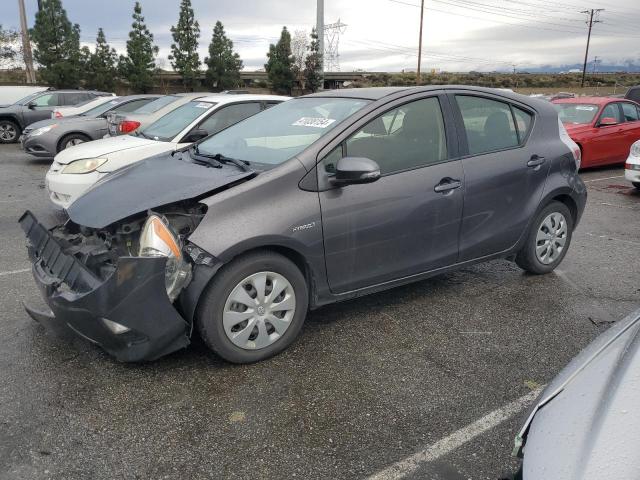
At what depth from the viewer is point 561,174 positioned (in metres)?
4.76

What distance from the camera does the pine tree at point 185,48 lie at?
4788cm

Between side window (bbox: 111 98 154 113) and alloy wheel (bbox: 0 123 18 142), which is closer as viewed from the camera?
side window (bbox: 111 98 154 113)

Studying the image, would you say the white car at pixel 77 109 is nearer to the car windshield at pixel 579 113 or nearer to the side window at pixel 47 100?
the side window at pixel 47 100

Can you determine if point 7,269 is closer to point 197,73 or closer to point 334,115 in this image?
point 334,115

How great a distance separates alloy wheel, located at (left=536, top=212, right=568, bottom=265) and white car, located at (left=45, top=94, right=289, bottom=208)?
3.30 meters

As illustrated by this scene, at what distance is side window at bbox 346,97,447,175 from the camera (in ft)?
12.3

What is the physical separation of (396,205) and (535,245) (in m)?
1.77

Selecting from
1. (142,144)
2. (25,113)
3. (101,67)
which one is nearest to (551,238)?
(142,144)

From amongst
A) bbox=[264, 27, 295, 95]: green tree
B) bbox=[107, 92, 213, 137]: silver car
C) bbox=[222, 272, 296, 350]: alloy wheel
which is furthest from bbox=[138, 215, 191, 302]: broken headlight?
bbox=[264, 27, 295, 95]: green tree

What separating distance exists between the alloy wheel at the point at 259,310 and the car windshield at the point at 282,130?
32.3 inches

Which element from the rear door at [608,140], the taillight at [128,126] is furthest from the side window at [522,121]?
the rear door at [608,140]

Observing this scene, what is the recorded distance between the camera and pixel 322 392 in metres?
3.10

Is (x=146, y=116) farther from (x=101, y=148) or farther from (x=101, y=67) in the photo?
(x=101, y=67)

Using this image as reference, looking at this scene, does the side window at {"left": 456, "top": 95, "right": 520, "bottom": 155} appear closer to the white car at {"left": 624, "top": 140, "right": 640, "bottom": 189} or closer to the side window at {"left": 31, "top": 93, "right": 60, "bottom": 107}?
the white car at {"left": 624, "top": 140, "right": 640, "bottom": 189}
